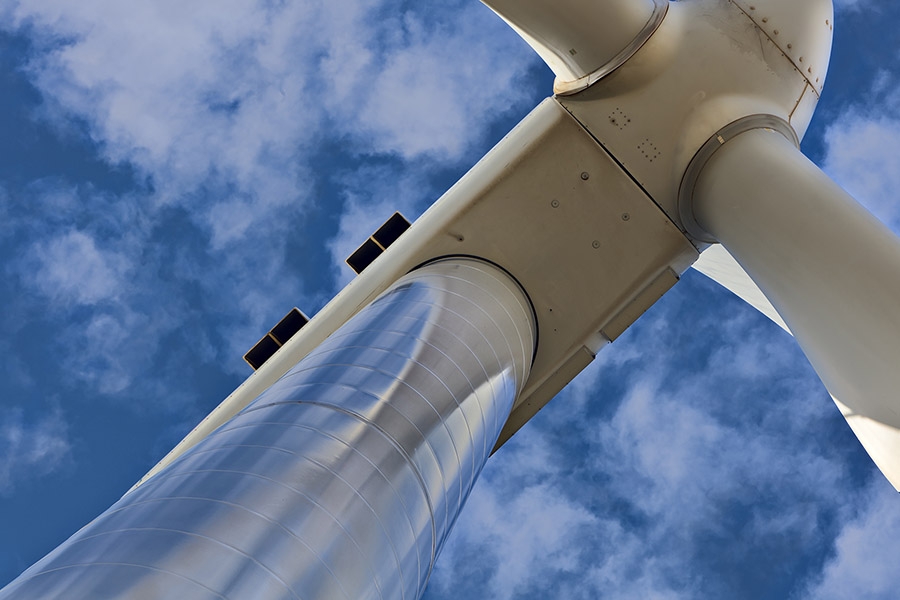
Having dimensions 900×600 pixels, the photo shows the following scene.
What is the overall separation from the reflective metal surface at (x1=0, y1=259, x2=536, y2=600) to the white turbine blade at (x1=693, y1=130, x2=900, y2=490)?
125 inches

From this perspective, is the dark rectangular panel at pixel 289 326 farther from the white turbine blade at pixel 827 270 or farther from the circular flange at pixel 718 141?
the white turbine blade at pixel 827 270

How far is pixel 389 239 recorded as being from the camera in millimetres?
12914

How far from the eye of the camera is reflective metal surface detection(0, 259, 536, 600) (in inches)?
151

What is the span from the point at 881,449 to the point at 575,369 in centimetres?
517

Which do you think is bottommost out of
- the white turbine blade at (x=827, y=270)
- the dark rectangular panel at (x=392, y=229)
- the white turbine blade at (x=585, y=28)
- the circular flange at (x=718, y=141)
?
the white turbine blade at (x=827, y=270)

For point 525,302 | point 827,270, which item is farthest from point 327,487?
point 525,302

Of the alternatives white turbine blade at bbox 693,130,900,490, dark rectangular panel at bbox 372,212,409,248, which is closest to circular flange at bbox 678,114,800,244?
white turbine blade at bbox 693,130,900,490

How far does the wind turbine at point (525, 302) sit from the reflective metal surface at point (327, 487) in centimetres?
2

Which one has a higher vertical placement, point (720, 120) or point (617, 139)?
point (617, 139)

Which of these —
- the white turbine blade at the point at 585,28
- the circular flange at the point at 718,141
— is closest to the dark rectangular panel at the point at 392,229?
the white turbine blade at the point at 585,28

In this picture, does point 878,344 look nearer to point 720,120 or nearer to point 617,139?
point 720,120

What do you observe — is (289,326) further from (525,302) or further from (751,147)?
(751,147)

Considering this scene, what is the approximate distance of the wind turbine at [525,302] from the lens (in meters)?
4.38

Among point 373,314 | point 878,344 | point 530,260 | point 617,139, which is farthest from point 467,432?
point 617,139
